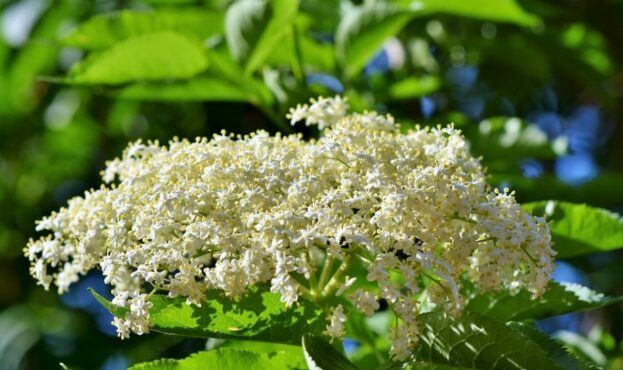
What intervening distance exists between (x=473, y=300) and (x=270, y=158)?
0.57m

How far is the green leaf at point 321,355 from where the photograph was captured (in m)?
1.53

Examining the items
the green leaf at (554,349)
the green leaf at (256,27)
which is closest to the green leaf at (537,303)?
the green leaf at (554,349)

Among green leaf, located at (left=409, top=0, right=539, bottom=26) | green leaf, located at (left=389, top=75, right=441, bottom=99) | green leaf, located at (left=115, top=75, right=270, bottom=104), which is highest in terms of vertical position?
green leaf, located at (left=409, top=0, right=539, bottom=26)

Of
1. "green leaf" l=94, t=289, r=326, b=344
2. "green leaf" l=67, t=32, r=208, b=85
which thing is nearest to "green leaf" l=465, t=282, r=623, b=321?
"green leaf" l=94, t=289, r=326, b=344

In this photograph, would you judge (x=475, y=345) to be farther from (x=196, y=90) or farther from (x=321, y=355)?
(x=196, y=90)

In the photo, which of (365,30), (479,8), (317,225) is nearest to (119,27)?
(365,30)

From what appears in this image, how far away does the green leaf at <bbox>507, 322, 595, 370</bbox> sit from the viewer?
1559 mm

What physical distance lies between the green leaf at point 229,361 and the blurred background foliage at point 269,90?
988 millimetres

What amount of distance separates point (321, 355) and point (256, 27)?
128 centimetres

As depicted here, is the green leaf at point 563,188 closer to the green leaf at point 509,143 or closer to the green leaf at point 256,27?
the green leaf at point 509,143

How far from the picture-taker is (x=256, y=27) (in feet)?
8.46

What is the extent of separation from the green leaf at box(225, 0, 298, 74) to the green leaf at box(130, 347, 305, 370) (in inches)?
44.0

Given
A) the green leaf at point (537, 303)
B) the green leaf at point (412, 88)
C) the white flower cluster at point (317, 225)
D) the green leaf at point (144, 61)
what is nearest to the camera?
the white flower cluster at point (317, 225)

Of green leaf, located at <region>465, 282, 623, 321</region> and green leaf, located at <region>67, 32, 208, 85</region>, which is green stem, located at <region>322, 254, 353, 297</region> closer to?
green leaf, located at <region>465, 282, 623, 321</region>
